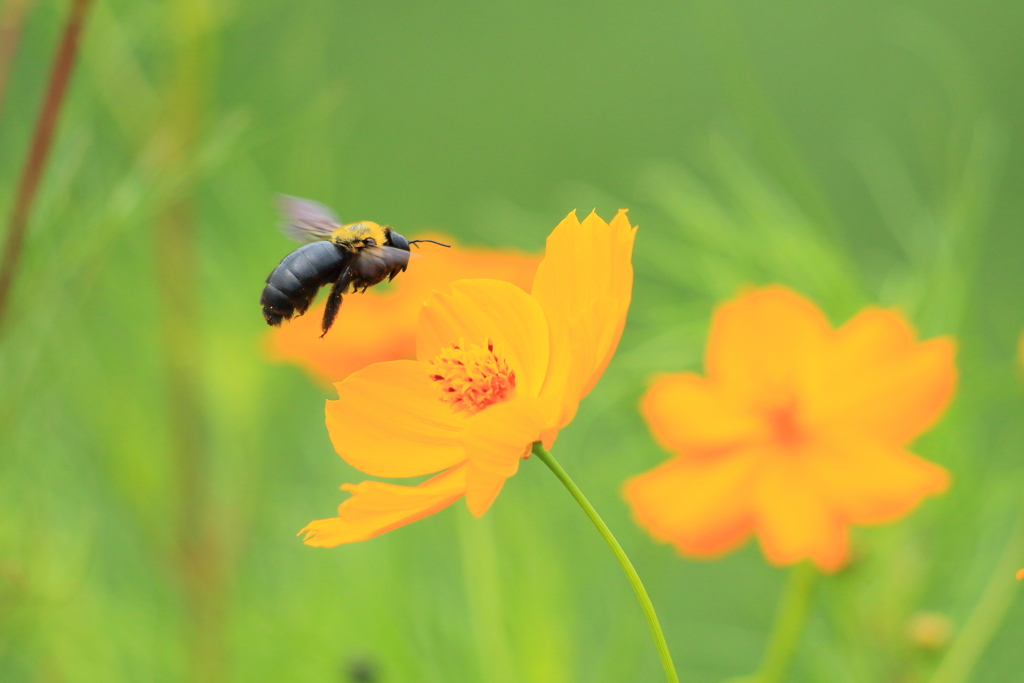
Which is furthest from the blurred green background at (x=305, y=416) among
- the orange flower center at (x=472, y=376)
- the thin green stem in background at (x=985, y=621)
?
the orange flower center at (x=472, y=376)

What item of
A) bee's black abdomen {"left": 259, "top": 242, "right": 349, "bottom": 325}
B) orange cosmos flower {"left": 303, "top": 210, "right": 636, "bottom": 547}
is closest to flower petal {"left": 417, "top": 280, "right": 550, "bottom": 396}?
orange cosmos flower {"left": 303, "top": 210, "right": 636, "bottom": 547}

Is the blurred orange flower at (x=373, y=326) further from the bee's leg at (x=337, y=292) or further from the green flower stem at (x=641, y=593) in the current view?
the green flower stem at (x=641, y=593)

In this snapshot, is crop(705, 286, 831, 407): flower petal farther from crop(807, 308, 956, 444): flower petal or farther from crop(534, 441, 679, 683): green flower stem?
crop(534, 441, 679, 683): green flower stem

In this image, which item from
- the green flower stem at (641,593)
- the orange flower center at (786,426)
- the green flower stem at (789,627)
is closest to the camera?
the green flower stem at (641,593)

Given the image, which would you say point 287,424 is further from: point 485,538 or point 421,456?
point 421,456

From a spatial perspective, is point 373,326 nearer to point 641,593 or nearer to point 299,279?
point 299,279

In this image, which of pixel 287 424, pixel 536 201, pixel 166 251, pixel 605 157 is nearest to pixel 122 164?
pixel 166 251

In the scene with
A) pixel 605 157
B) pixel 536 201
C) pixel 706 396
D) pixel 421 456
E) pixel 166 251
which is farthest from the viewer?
pixel 605 157

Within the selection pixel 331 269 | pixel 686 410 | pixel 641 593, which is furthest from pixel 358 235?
pixel 641 593
